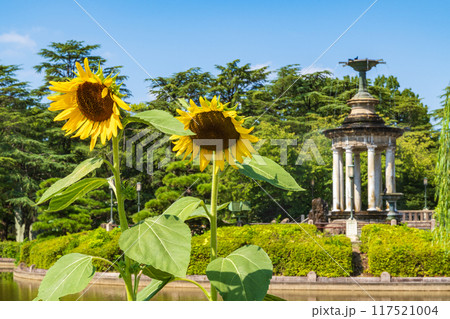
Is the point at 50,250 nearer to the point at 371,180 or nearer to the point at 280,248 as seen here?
the point at 280,248

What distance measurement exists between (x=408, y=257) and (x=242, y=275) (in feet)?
49.7

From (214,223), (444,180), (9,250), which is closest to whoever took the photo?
(214,223)

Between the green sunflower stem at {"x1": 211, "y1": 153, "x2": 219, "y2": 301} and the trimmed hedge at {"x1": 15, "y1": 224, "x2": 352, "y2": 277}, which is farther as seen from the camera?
the trimmed hedge at {"x1": 15, "y1": 224, "x2": 352, "y2": 277}

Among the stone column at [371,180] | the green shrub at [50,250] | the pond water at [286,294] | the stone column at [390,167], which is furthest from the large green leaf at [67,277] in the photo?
the stone column at [390,167]

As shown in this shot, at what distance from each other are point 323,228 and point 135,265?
23156mm

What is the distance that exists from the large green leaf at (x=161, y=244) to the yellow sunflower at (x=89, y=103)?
0.28 m

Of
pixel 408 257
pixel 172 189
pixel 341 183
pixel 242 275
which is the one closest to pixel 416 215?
pixel 341 183

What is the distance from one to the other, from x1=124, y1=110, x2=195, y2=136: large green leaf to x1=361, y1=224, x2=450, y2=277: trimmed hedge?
1481 centimetres

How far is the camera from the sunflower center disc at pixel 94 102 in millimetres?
1584

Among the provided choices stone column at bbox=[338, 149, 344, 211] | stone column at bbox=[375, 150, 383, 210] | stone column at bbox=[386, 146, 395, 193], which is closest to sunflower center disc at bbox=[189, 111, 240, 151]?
stone column at bbox=[375, 150, 383, 210]

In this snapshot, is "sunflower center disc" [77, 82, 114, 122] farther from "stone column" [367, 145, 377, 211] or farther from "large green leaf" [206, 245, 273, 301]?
"stone column" [367, 145, 377, 211]

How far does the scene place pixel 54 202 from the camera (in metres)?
1.61

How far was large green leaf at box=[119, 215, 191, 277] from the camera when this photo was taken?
130cm

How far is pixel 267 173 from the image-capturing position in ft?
5.27
